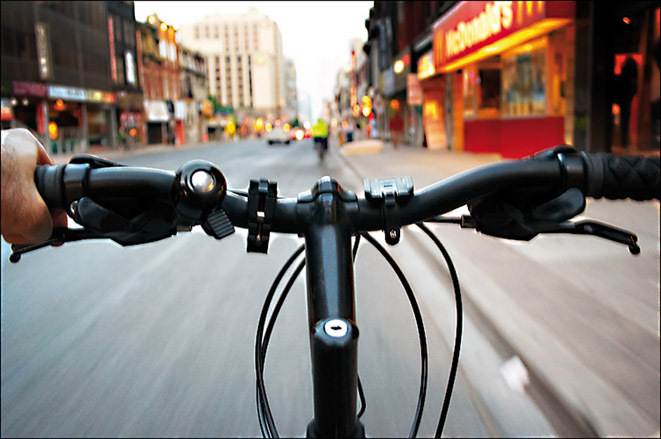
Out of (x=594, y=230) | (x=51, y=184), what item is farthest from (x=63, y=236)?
(x=594, y=230)

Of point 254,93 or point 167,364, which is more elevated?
point 254,93

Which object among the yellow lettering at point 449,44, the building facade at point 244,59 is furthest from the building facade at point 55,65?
the building facade at point 244,59

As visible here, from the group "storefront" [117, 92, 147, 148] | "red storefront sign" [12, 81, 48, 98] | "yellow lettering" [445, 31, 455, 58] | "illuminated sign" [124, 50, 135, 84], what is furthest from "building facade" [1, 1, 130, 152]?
"yellow lettering" [445, 31, 455, 58]

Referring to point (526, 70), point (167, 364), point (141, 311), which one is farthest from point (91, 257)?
point (526, 70)

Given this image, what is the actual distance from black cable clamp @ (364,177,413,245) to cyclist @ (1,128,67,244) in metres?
0.47

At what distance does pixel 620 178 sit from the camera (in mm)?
1021

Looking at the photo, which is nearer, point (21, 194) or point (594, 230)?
point (21, 194)

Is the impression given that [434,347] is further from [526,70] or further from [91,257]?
[526,70]

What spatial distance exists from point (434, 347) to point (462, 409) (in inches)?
31.2

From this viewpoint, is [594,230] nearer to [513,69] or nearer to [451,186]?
[451,186]

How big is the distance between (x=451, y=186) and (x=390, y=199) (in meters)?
0.12

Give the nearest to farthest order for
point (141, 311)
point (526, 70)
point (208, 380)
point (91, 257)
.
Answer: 1. point (208, 380)
2. point (141, 311)
3. point (91, 257)
4. point (526, 70)

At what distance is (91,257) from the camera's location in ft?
22.7

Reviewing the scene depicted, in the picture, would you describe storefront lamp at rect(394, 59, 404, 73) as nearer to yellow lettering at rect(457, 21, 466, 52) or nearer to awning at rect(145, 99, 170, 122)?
yellow lettering at rect(457, 21, 466, 52)
